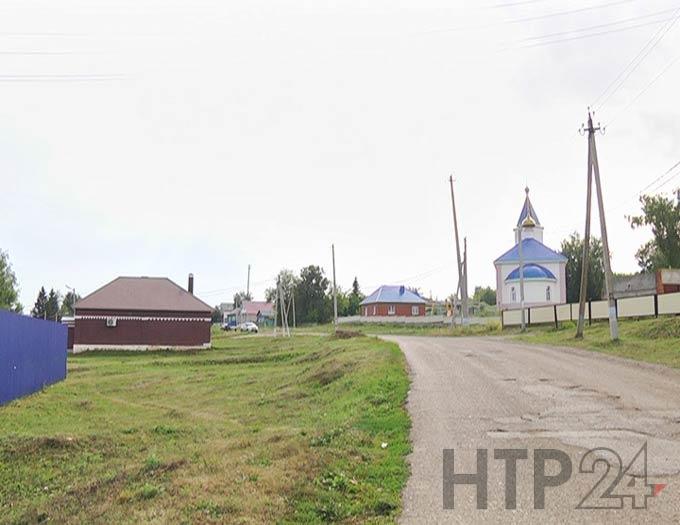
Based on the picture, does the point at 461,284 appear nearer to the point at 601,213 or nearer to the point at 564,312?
the point at 564,312

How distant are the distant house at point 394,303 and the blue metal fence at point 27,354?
6215 cm

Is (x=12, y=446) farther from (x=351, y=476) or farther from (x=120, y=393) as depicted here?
(x=120, y=393)

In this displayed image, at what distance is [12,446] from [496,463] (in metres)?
7.94

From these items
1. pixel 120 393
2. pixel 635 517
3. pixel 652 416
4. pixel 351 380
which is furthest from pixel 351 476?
pixel 120 393

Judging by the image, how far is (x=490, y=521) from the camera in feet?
18.9

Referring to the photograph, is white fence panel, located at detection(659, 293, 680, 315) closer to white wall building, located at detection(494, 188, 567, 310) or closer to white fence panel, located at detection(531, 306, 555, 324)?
white fence panel, located at detection(531, 306, 555, 324)

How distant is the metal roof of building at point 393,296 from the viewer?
84.5 m

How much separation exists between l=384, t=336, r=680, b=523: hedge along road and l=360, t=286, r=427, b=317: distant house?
219 ft

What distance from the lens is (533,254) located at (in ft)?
206

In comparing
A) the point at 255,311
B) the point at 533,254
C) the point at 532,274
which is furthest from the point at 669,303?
the point at 255,311

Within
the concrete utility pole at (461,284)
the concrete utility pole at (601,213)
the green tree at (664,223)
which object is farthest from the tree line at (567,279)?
the concrete utility pole at (601,213)

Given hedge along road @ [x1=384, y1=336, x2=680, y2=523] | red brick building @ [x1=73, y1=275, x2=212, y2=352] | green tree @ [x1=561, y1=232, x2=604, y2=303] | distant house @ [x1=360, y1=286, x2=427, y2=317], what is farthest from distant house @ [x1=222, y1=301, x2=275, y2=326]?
hedge along road @ [x1=384, y1=336, x2=680, y2=523]

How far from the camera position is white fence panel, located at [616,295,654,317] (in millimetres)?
30031

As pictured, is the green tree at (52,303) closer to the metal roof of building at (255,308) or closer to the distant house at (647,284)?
the metal roof of building at (255,308)
